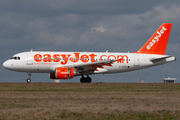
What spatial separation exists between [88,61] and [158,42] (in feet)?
38.0

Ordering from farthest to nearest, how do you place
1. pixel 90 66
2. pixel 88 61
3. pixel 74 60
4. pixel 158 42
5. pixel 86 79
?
pixel 158 42 < pixel 86 79 < pixel 88 61 < pixel 74 60 < pixel 90 66

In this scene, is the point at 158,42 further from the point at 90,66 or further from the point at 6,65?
the point at 6,65

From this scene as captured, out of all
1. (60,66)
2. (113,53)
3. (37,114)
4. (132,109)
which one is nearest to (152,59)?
(113,53)

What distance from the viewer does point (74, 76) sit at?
3841cm

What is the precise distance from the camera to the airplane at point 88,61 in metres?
38.2

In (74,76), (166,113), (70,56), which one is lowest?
(166,113)

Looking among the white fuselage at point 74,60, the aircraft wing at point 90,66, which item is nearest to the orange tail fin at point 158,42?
the white fuselage at point 74,60

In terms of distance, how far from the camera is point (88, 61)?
4019 cm

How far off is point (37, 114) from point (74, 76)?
83.5ft

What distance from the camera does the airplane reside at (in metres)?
38.2

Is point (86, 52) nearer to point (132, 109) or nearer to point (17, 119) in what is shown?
point (132, 109)

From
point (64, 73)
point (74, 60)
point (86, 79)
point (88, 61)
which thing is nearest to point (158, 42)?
point (88, 61)

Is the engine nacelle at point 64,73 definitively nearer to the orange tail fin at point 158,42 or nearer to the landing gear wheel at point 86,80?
the landing gear wheel at point 86,80

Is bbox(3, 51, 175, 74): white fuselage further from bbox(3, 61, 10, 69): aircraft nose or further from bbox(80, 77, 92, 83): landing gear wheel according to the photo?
bbox(80, 77, 92, 83): landing gear wheel
